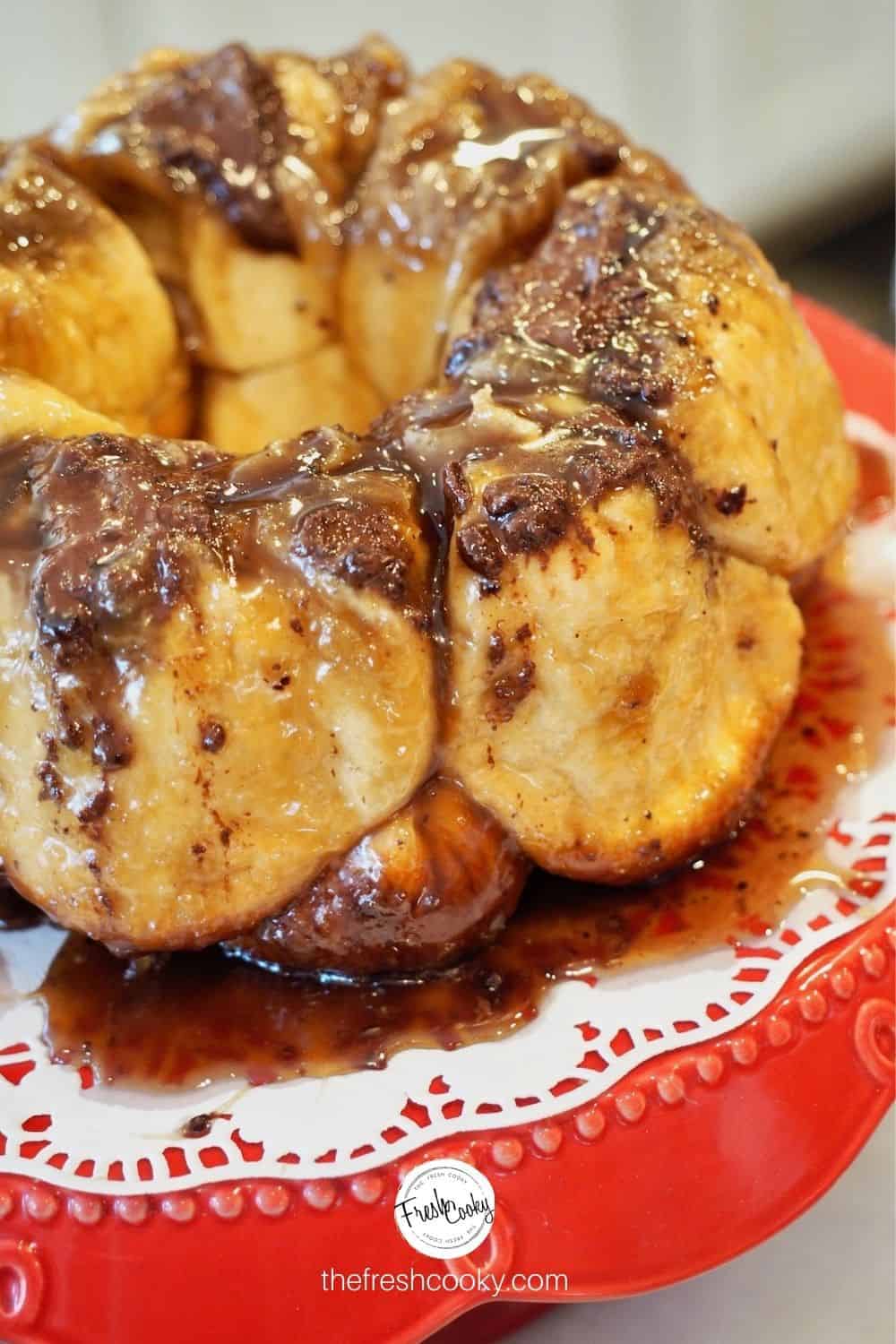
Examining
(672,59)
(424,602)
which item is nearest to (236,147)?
(424,602)

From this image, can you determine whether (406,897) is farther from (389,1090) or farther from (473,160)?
(473,160)

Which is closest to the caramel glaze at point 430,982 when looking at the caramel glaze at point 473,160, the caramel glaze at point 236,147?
the caramel glaze at point 473,160

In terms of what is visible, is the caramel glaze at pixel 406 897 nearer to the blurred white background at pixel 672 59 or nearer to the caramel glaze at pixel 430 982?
the caramel glaze at pixel 430 982

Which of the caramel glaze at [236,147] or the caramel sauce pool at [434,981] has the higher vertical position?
the caramel glaze at [236,147]

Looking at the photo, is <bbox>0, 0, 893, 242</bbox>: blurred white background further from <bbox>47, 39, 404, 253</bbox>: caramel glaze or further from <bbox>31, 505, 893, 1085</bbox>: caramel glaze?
<bbox>31, 505, 893, 1085</bbox>: caramel glaze

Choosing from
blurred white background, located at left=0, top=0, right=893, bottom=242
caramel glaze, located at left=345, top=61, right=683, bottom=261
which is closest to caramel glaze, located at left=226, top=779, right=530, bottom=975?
caramel glaze, located at left=345, top=61, right=683, bottom=261

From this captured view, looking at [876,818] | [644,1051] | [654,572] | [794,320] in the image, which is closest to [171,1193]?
[644,1051]
